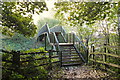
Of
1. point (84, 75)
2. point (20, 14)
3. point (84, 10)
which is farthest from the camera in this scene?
point (84, 75)

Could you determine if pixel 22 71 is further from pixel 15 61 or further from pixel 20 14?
pixel 20 14

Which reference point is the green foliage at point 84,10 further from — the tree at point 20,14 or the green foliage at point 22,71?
the green foliage at point 22,71

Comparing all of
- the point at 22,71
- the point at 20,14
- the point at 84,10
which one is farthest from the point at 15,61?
the point at 84,10

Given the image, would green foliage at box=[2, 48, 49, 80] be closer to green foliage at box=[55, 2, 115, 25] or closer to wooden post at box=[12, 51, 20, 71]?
wooden post at box=[12, 51, 20, 71]

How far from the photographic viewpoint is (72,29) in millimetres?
8641

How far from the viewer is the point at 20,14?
3039 mm

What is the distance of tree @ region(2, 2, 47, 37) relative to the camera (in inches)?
110

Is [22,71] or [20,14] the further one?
[20,14]

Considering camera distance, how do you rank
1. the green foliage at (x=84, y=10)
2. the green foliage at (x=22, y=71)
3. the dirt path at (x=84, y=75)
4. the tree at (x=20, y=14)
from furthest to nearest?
the dirt path at (x=84, y=75)
the tree at (x=20, y=14)
the green foliage at (x=84, y=10)
the green foliage at (x=22, y=71)

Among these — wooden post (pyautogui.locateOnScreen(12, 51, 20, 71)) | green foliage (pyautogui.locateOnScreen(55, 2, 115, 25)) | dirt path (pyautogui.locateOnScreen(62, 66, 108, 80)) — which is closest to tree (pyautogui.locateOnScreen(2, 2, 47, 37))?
green foliage (pyautogui.locateOnScreen(55, 2, 115, 25))

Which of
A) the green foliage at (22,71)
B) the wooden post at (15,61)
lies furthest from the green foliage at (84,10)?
the green foliage at (22,71)

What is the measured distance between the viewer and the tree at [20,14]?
278 cm

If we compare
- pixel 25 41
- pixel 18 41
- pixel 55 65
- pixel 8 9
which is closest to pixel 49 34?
pixel 25 41

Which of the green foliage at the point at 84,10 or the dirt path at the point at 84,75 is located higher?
the green foliage at the point at 84,10
